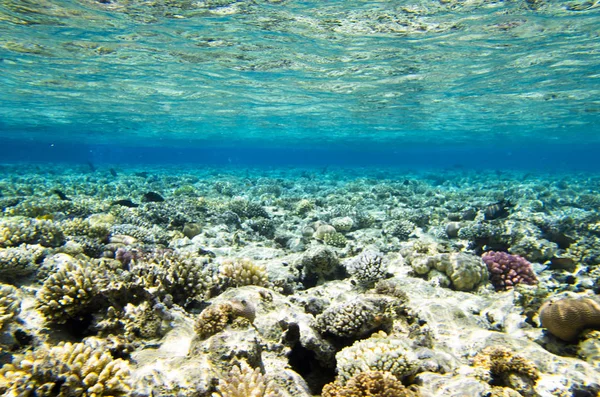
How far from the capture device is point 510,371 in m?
4.01

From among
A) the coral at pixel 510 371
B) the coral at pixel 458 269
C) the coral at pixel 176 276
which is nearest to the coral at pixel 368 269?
the coral at pixel 458 269

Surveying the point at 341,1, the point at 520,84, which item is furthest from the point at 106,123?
the point at 520,84

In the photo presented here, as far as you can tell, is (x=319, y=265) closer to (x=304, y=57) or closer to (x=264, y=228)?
(x=264, y=228)

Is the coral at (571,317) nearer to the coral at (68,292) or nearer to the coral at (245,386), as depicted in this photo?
the coral at (245,386)

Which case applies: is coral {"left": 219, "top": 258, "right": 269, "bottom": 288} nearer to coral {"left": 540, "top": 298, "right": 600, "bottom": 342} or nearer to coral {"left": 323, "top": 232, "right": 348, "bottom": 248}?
coral {"left": 323, "top": 232, "right": 348, "bottom": 248}

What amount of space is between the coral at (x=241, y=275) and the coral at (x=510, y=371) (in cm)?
379

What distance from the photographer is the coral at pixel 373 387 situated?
3.22 m

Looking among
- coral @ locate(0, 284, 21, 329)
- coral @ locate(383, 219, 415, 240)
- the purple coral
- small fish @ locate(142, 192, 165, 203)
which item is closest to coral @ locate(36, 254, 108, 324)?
coral @ locate(0, 284, 21, 329)

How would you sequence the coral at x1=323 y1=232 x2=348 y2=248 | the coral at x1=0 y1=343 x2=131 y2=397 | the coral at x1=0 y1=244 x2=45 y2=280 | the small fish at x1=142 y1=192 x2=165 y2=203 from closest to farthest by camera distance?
the coral at x1=0 y1=343 x2=131 y2=397
the coral at x1=0 y1=244 x2=45 y2=280
the coral at x1=323 y1=232 x2=348 y2=248
the small fish at x1=142 y1=192 x2=165 y2=203

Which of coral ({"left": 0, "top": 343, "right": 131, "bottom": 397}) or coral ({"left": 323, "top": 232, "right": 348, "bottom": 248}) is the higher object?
coral ({"left": 0, "top": 343, "right": 131, "bottom": 397})

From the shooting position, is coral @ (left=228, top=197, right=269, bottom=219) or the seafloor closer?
the seafloor

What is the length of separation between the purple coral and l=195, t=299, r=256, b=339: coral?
6401mm

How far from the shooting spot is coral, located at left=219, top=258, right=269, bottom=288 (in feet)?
19.9

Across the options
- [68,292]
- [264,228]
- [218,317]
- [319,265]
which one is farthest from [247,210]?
[218,317]
